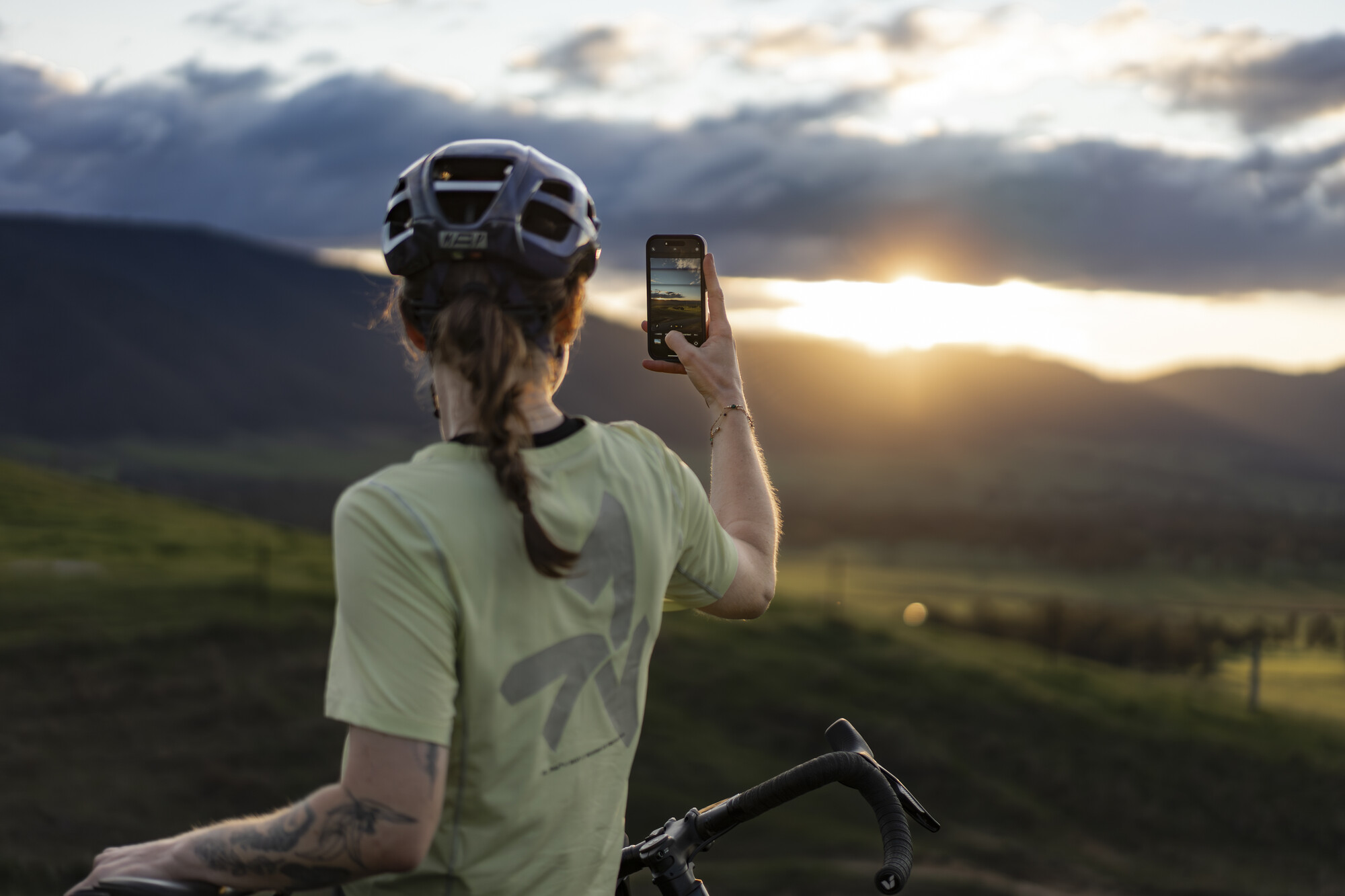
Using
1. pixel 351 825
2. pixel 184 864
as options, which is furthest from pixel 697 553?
pixel 184 864

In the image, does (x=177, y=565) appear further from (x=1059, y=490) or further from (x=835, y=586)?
(x=1059, y=490)

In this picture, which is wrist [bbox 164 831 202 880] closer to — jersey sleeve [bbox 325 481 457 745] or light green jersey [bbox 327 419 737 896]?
light green jersey [bbox 327 419 737 896]

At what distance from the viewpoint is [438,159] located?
87.9 inches

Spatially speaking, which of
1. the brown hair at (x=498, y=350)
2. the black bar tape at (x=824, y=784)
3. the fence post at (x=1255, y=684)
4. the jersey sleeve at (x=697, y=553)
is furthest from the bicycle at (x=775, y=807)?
the fence post at (x=1255, y=684)

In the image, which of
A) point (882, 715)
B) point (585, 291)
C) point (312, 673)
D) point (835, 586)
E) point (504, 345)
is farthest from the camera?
point (835, 586)

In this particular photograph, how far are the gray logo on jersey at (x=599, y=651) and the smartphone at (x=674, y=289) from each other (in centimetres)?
99

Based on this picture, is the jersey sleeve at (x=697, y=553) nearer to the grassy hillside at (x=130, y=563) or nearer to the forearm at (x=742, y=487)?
the forearm at (x=742, y=487)

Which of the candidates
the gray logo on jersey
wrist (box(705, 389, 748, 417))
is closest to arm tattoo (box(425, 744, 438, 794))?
the gray logo on jersey

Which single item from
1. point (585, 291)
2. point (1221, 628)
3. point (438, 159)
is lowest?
point (1221, 628)

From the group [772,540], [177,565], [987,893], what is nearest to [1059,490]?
[177,565]

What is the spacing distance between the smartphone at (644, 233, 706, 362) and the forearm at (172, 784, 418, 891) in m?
1.54

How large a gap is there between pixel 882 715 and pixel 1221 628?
153 ft

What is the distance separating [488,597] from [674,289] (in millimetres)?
1387

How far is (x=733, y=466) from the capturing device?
9.32ft
